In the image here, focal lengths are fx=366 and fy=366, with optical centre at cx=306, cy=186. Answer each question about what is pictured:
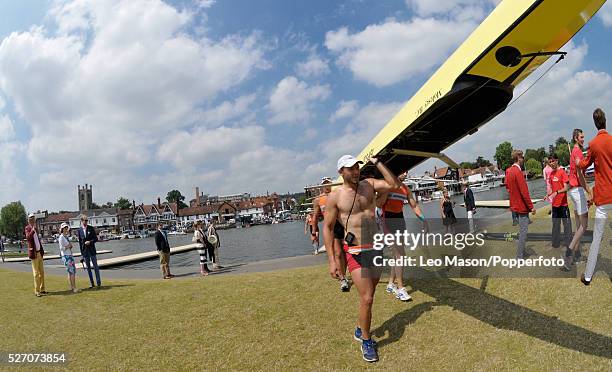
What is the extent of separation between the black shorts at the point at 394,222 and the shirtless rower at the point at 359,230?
85.5 inches

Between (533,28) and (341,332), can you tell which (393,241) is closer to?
(341,332)

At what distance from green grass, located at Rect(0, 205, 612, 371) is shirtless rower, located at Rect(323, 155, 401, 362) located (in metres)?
0.52

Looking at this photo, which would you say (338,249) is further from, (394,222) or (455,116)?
(455,116)

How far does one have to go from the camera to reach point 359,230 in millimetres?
4746

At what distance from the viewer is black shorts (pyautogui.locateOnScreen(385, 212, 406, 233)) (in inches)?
278

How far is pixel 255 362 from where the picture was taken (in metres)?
4.77

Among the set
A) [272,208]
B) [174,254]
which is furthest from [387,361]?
[272,208]

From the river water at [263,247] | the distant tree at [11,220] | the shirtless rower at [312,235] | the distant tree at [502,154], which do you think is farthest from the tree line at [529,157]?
the distant tree at [11,220]

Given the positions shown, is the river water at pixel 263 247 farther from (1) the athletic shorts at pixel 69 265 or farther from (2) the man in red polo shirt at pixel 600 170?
(1) the athletic shorts at pixel 69 265

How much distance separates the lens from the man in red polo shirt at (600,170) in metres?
4.72

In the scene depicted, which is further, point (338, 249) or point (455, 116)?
point (455, 116)

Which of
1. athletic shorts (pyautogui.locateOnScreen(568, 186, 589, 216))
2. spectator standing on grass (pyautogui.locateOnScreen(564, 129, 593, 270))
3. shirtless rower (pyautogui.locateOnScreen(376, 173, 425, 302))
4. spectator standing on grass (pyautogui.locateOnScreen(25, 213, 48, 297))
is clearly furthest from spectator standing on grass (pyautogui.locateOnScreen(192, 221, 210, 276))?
athletic shorts (pyautogui.locateOnScreen(568, 186, 589, 216))

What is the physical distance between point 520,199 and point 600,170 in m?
2.22

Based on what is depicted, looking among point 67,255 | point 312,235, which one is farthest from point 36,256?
point 312,235
